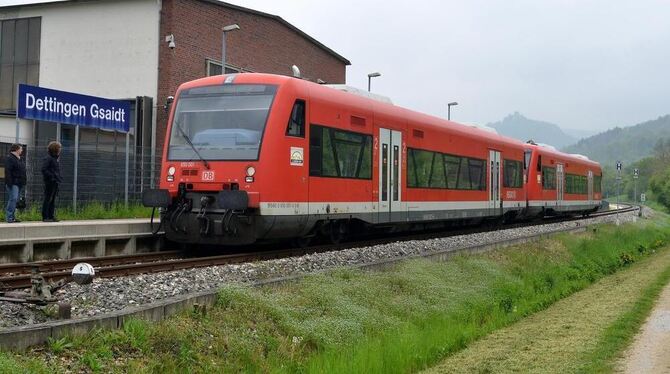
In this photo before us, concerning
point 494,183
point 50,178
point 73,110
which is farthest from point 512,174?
point 50,178

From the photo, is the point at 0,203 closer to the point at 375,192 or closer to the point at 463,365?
the point at 375,192

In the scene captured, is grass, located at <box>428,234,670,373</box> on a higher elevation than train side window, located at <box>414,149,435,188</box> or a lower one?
lower

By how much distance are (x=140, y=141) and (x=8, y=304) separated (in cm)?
2132

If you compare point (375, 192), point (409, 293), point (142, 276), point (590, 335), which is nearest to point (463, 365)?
point (590, 335)

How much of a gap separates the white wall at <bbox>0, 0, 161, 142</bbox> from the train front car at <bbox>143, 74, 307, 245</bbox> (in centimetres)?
1530

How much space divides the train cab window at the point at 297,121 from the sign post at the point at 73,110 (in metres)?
6.62

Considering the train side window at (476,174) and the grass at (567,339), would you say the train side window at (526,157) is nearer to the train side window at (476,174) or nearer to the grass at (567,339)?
the train side window at (476,174)

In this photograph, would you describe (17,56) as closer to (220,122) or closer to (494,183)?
(494,183)

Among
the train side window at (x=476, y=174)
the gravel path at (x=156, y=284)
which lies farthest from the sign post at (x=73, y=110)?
the train side window at (x=476, y=174)

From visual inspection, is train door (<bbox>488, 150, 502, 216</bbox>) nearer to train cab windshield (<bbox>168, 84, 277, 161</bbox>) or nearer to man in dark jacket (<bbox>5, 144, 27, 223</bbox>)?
train cab windshield (<bbox>168, 84, 277, 161</bbox>)

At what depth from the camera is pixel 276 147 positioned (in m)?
11.7

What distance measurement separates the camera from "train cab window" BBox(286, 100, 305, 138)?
474 inches

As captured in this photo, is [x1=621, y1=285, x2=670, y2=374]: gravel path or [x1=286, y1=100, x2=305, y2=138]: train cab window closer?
[x1=621, y1=285, x2=670, y2=374]: gravel path

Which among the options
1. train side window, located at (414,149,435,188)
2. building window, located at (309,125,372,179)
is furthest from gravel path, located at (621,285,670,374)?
train side window, located at (414,149,435,188)
